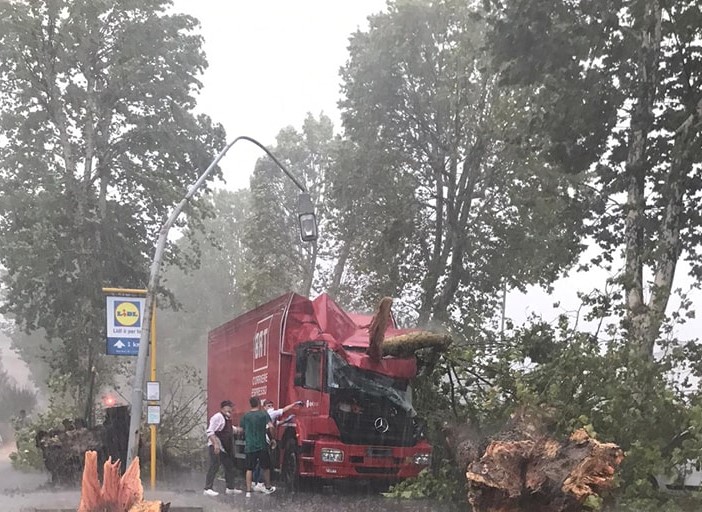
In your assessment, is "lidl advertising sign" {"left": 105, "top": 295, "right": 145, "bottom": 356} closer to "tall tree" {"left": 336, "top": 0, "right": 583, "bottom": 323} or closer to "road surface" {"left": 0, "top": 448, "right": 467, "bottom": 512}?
"road surface" {"left": 0, "top": 448, "right": 467, "bottom": 512}

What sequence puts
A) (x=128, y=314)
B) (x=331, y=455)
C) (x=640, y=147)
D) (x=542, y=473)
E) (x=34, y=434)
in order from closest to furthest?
(x=542, y=473) < (x=331, y=455) < (x=128, y=314) < (x=640, y=147) < (x=34, y=434)

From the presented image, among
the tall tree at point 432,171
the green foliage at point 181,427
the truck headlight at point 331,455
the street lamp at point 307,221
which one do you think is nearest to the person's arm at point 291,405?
the truck headlight at point 331,455

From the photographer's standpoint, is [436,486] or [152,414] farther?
[152,414]

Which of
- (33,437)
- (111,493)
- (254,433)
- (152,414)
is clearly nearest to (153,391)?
(152,414)

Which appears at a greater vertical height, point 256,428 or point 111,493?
point 256,428

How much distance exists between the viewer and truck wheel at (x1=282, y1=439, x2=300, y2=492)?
527 inches

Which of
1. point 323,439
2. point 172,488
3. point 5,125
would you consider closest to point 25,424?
point 5,125

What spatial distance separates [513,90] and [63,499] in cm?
1846

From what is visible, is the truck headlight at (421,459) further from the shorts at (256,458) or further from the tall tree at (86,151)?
the tall tree at (86,151)

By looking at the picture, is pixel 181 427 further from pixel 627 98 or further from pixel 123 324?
pixel 627 98

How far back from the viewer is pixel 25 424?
2503 cm

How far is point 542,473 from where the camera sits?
641cm

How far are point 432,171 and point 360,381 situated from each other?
670 inches

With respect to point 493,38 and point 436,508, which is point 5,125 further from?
point 436,508
